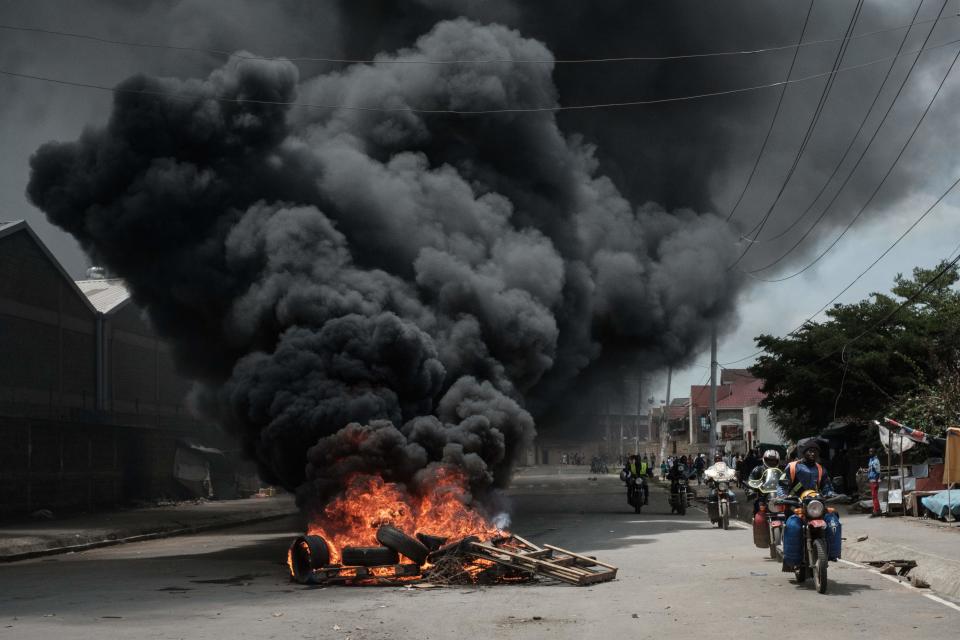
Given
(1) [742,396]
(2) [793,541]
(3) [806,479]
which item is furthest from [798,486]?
(1) [742,396]

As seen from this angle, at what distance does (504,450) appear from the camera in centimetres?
1759

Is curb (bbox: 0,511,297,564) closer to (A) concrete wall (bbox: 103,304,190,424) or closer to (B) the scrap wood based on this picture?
(A) concrete wall (bbox: 103,304,190,424)

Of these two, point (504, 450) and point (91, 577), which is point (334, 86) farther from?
point (91, 577)

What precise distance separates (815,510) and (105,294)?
34.3m

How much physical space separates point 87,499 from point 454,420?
59.7ft

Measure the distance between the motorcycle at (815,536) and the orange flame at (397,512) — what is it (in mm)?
4179

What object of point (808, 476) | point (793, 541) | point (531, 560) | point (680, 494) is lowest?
point (680, 494)

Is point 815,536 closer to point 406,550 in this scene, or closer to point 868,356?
point 406,550

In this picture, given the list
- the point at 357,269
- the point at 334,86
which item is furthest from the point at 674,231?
the point at 357,269

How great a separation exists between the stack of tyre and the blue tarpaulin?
496 inches

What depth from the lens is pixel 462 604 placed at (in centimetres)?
1127

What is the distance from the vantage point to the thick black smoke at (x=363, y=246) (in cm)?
1688

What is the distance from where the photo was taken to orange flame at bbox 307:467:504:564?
49.7ft

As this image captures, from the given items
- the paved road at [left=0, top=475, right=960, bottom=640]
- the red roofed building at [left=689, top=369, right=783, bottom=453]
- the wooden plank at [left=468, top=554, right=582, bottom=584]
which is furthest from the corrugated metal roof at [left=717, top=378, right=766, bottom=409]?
the wooden plank at [left=468, top=554, right=582, bottom=584]
